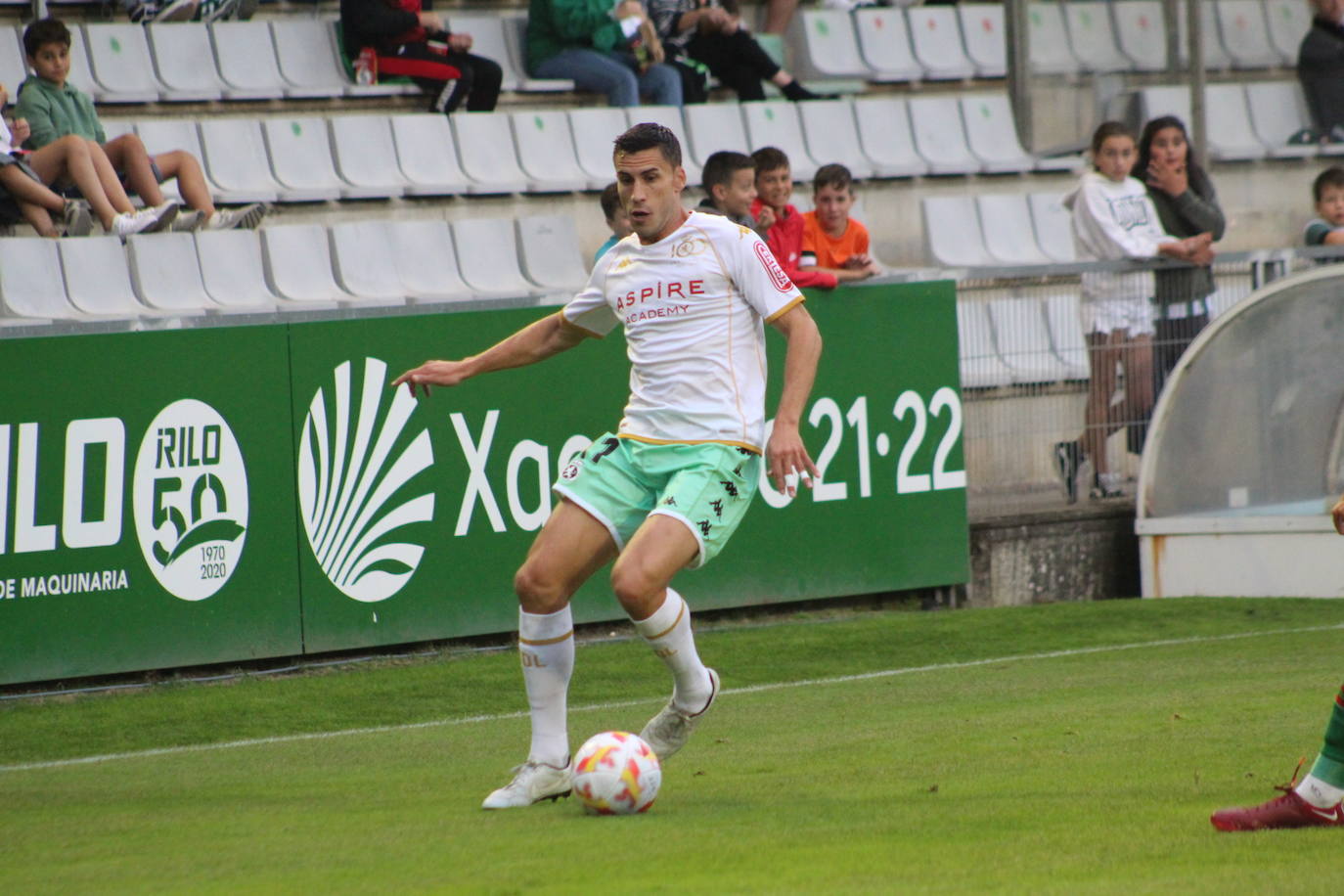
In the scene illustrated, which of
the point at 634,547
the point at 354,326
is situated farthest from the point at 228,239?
the point at 634,547

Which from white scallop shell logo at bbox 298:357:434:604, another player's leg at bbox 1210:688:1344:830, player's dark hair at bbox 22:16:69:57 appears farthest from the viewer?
player's dark hair at bbox 22:16:69:57

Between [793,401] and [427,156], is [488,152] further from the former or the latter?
[793,401]

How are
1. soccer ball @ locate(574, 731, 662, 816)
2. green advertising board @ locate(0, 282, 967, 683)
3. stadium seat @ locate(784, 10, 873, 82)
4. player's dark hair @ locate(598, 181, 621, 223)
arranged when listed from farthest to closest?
stadium seat @ locate(784, 10, 873, 82) < player's dark hair @ locate(598, 181, 621, 223) < green advertising board @ locate(0, 282, 967, 683) < soccer ball @ locate(574, 731, 662, 816)

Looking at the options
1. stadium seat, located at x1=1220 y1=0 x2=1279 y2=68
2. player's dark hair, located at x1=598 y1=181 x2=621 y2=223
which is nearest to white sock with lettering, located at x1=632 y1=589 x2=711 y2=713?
player's dark hair, located at x1=598 y1=181 x2=621 y2=223

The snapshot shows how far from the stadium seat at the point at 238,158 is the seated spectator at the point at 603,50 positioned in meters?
2.62

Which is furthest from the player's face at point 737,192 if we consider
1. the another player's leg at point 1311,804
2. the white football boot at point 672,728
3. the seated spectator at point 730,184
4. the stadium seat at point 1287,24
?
the stadium seat at point 1287,24

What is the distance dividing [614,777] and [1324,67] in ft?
43.9

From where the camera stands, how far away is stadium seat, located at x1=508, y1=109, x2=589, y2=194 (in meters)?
13.5

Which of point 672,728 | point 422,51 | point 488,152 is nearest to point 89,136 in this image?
point 422,51

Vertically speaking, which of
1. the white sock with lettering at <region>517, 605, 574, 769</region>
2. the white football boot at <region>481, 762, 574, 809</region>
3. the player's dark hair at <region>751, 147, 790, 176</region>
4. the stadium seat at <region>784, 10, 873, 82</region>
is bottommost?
the white football boot at <region>481, 762, 574, 809</region>

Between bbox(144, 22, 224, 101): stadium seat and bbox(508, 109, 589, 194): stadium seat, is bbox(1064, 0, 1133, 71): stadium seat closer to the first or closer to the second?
bbox(508, 109, 589, 194): stadium seat

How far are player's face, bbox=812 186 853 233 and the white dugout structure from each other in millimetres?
2282

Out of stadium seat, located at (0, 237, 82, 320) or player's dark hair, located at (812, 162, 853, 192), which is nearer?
stadium seat, located at (0, 237, 82, 320)

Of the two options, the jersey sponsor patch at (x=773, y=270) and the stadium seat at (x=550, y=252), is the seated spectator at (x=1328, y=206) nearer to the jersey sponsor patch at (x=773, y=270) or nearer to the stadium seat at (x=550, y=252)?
the stadium seat at (x=550, y=252)
